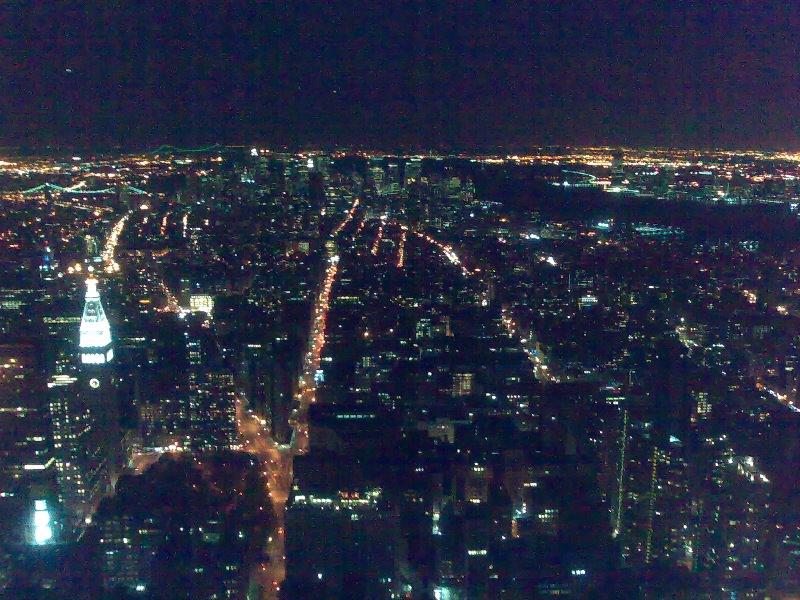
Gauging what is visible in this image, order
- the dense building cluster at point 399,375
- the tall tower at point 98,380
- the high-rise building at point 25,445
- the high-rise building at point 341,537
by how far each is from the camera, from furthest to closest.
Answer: the tall tower at point 98,380 < the high-rise building at point 25,445 < the dense building cluster at point 399,375 < the high-rise building at point 341,537

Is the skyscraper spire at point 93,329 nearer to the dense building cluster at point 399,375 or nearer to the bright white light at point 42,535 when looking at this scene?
the dense building cluster at point 399,375

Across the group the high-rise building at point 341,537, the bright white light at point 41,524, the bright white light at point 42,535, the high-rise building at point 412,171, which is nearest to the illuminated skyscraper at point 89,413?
the bright white light at point 41,524

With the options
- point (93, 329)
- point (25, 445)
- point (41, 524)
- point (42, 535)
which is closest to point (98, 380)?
point (93, 329)

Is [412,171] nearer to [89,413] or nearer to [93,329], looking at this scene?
[93,329]

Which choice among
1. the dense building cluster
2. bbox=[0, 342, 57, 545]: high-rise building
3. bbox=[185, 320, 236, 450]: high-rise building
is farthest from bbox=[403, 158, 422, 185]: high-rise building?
bbox=[0, 342, 57, 545]: high-rise building

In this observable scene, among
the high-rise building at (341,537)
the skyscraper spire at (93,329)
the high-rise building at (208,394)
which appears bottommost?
the high-rise building at (341,537)

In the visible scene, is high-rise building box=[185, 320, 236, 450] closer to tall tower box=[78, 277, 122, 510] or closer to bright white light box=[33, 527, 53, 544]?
tall tower box=[78, 277, 122, 510]

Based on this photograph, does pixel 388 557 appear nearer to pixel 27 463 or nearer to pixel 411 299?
pixel 27 463

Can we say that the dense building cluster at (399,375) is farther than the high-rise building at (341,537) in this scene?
Yes

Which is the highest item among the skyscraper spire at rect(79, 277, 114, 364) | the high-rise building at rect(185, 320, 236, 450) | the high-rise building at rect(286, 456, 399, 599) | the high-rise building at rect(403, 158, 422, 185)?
the high-rise building at rect(403, 158, 422, 185)
